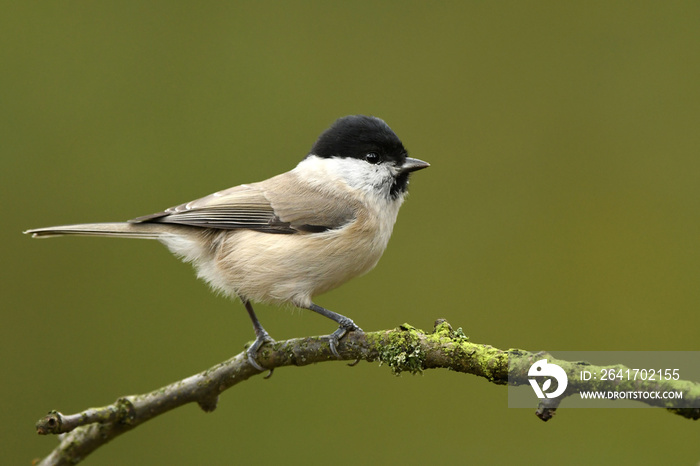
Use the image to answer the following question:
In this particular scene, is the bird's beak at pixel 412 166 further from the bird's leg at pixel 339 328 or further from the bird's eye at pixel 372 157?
the bird's leg at pixel 339 328

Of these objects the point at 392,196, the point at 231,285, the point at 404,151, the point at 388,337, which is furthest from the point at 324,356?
the point at 404,151

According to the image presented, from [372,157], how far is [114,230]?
39.7 inches

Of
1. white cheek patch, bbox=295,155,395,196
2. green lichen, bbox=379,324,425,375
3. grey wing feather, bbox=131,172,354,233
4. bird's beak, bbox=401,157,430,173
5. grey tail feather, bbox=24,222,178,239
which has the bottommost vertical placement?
green lichen, bbox=379,324,425,375

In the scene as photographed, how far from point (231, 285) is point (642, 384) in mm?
1514

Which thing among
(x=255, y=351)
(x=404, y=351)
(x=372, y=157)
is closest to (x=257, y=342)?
(x=255, y=351)

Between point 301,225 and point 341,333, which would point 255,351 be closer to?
point 341,333

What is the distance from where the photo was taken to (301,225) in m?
2.26

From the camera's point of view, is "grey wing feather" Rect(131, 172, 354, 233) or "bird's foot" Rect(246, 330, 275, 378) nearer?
"bird's foot" Rect(246, 330, 275, 378)

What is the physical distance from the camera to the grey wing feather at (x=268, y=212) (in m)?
2.25

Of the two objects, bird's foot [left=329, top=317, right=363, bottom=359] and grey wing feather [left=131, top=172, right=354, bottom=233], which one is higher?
grey wing feather [left=131, top=172, right=354, bottom=233]

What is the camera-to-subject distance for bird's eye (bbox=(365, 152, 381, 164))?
7.62 ft

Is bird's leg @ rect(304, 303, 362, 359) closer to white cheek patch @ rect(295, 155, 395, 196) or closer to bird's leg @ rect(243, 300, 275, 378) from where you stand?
bird's leg @ rect(243, 300, 275, 378)

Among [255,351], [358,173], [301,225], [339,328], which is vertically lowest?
[255,351]

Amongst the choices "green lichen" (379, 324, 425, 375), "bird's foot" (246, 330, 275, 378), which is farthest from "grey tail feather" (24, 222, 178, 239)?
"green lichen" (379, 324, 425, 375)
